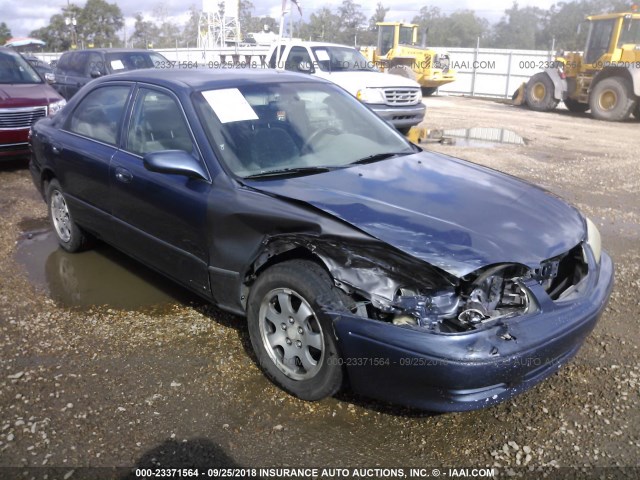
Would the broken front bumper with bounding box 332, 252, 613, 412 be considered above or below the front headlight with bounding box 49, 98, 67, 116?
below

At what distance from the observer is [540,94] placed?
1841cm

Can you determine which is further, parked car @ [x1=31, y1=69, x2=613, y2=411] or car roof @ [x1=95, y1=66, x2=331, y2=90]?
car roof @ [x1=95, y1=66, x2=331, y2=90]

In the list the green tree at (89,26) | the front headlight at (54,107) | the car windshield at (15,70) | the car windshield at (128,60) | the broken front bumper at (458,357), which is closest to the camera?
the broken front bumper at (458,357)

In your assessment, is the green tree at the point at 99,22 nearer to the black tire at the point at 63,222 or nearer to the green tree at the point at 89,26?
the green tree at the point at 89,26

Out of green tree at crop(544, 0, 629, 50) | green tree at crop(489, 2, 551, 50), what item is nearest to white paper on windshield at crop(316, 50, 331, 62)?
green tree at crop(544, 0, 629, 50)

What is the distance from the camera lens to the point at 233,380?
3.19 meters

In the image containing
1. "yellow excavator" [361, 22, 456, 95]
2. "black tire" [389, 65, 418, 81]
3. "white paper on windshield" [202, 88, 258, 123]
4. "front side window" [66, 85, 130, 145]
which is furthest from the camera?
"yellow excavator" [361, 22, 456, 95]

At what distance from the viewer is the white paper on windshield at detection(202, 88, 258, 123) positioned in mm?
3510

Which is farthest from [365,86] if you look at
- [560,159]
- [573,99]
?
[573,99]

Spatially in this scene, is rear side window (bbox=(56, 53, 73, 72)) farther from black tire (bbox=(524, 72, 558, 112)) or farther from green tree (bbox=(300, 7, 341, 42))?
green tree (bbox=(300, 7, 341, 42))

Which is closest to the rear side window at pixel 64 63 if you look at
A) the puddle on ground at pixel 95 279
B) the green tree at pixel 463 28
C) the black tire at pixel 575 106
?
the puddle on ground at pixel 95 279

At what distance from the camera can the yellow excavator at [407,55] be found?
2238 cm

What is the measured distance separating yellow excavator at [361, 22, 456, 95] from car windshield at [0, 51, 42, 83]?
14879mm

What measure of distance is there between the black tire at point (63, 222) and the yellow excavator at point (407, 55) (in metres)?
18.4
